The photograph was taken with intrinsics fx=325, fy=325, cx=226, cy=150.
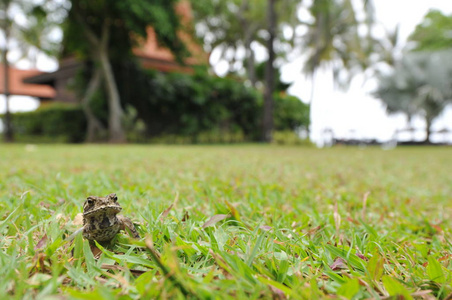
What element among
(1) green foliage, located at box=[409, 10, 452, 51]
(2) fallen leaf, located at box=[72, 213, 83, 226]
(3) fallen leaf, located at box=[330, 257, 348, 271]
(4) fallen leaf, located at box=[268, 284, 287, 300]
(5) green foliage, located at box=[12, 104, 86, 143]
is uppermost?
(1) green foliage, located at box=[409, 10, 452, 51]

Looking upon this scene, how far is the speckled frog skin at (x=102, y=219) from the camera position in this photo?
3.28ft

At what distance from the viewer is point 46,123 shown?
14.4 meters

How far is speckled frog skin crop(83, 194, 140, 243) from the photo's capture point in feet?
3.28

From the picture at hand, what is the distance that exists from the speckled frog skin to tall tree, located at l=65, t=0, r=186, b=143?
11476mm

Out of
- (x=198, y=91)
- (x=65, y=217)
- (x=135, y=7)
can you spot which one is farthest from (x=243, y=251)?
(x=198, y=91)

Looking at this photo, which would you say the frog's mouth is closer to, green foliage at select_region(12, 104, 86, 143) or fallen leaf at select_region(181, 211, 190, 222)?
fallen leaf at select_region(181, 211, 190, 222)

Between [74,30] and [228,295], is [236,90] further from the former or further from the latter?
[228,295]

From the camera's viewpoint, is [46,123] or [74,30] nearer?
[74,30]

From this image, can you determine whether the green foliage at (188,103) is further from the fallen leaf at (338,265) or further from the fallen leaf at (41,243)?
the fallen leaf at (338,265)

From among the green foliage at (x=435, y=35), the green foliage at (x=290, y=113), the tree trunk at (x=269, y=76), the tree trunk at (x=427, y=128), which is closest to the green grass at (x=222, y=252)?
the tree trunk at (x=269, y=76)

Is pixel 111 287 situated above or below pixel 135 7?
below

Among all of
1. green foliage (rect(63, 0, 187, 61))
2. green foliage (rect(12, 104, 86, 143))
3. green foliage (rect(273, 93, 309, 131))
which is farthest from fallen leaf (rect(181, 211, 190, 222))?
green foliage (rect(273, 93, 309, 131))

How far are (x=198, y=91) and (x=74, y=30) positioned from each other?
545 cm

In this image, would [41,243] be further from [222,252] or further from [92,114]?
[92,114]
